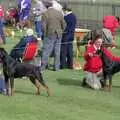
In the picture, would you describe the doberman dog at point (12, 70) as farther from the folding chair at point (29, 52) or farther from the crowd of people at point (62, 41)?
the folding chair at point (29, 52)

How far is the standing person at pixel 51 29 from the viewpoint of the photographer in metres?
15.6

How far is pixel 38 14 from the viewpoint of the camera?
2448 centimetres

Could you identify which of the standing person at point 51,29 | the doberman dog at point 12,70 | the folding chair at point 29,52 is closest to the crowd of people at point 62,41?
the standing person at point 51,29

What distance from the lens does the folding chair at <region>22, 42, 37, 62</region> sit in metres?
14.2

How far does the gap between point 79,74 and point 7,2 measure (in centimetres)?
1685

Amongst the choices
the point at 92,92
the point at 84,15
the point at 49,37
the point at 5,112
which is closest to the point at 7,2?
the point at 84,15

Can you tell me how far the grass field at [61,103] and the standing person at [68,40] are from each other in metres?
2.21

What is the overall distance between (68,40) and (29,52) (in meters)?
2.50

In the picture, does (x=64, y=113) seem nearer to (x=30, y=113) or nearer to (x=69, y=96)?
(x=30, y=113)

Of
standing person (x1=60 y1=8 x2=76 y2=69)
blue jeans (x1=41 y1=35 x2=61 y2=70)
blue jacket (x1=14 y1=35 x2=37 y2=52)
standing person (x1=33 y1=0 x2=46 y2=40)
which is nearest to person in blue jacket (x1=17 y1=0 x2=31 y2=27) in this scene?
standing person (x1=33 y1=0 x2=46 y2=40)

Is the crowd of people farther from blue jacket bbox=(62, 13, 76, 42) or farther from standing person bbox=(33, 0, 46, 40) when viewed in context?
standing person bbox=(33, 0, 46, 40)

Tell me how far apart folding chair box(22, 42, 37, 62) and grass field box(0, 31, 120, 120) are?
0.58 metres

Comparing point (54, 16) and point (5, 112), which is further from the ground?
point (54, 16)

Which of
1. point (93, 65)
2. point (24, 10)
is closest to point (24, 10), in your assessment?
point (24, 10)
